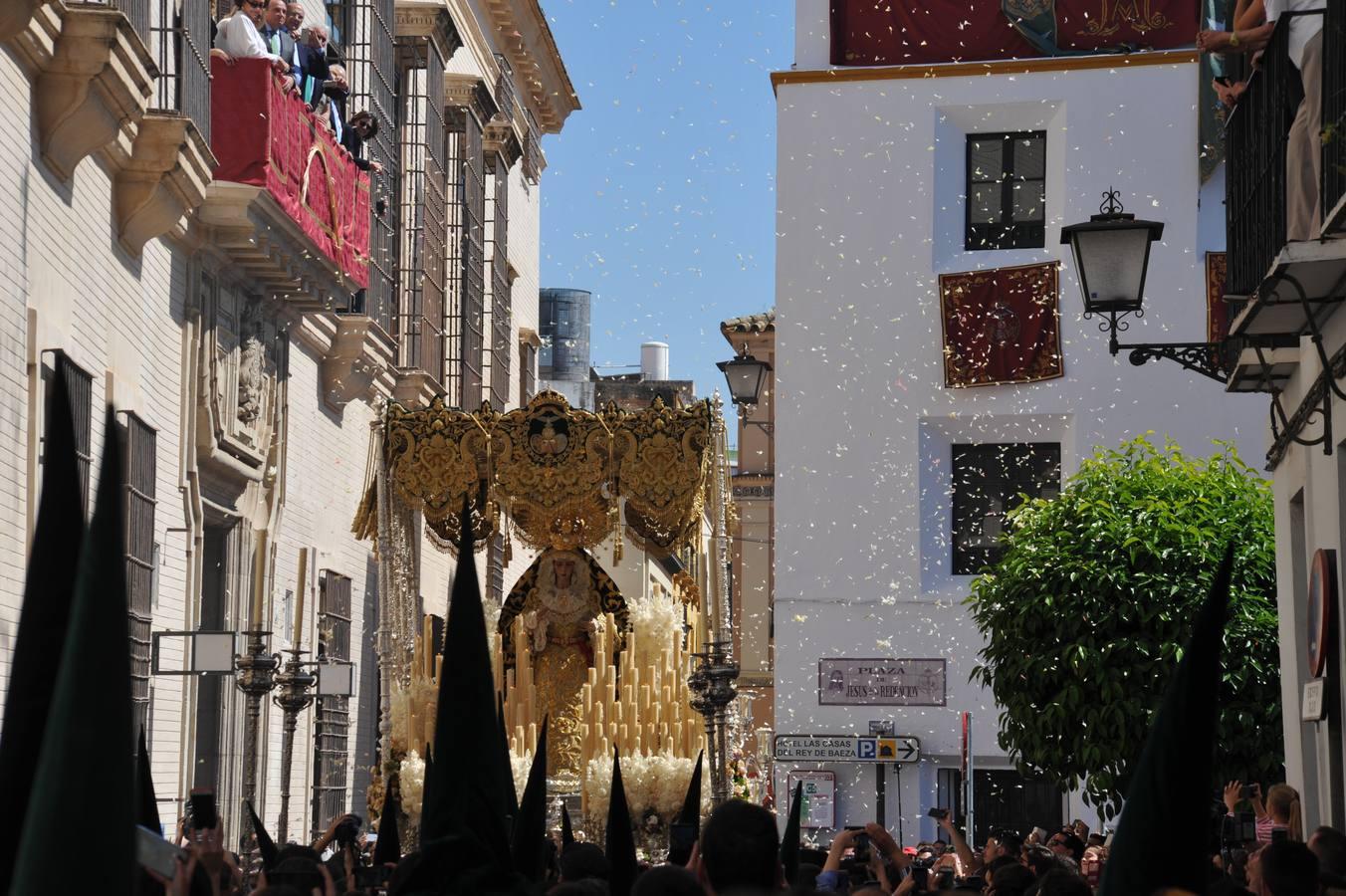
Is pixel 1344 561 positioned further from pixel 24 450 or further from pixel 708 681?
pixel 24 450

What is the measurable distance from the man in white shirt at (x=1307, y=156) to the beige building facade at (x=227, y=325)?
5.82 m

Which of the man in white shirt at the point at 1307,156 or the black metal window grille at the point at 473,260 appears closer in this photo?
the man in white shirt at the point at 1307,156

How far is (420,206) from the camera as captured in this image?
2225 centimetres

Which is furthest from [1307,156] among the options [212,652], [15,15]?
[212,652]

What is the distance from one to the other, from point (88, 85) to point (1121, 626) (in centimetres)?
753

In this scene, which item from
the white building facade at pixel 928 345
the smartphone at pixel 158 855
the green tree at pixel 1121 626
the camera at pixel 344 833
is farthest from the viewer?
the white building facade at pixel 928 345

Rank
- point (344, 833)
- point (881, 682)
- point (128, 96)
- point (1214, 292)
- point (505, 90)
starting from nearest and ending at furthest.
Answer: point (344, 833), point (128, 96), point (1214, 292), point (881, 682), point (505, 90)

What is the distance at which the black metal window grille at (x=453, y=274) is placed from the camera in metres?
24.1

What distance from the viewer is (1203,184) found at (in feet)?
70.4

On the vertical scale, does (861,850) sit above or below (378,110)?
below

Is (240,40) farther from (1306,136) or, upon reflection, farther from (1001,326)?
(1306,136)

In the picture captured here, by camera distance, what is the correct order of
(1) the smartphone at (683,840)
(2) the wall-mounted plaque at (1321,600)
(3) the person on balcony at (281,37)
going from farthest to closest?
(3) the person on balcony at (281,37)
(2) the wall-mounted plaque at (1321,600)
(1) the smartphone at (683,840)

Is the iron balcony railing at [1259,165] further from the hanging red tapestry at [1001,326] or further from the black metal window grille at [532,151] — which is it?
the black metal window grille at [532,151]

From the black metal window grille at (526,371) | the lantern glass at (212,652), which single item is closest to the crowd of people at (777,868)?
the lantern glass at (212,652)
